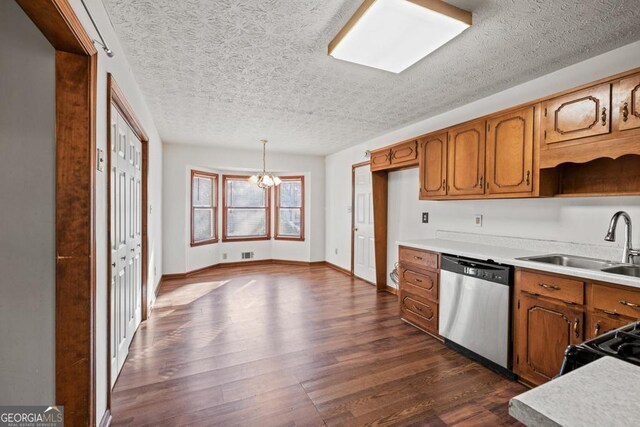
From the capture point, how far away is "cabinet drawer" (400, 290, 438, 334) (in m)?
3.11

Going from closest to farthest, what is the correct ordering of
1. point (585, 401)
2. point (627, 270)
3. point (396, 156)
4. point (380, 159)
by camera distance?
1. point (585, 401)
2. point (627, 270)
3. point (396, 156)
4. point (380, 159)

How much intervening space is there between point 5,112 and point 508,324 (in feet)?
11.5

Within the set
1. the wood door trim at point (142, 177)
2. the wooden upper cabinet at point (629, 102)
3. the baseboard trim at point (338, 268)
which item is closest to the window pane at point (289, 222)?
the baseboard trim at point (338, 268)

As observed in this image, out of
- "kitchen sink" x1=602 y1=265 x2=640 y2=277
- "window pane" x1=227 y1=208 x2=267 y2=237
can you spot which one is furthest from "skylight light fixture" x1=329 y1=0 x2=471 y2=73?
"window pane" x1=227 y1=208 x2=267 y2=237

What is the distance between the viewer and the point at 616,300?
5.88ft

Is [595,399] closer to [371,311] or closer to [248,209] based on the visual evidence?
[371,311]

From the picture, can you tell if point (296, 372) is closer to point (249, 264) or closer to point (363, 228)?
point (363, 228)

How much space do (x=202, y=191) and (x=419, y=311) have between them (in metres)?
4.78

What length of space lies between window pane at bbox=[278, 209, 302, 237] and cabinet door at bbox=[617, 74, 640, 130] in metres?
5.64

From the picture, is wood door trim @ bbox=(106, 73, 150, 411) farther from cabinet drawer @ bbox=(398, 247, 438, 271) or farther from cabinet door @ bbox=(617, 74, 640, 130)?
cabinet door @ bbox=(617, 74, 640, 130)

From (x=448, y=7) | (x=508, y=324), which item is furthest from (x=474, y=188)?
(x=448, y=7)

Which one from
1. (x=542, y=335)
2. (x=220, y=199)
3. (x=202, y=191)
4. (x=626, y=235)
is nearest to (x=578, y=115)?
(x=626, y=235)

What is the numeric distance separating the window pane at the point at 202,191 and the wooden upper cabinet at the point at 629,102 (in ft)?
19.5

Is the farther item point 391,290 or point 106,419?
point 391,290
